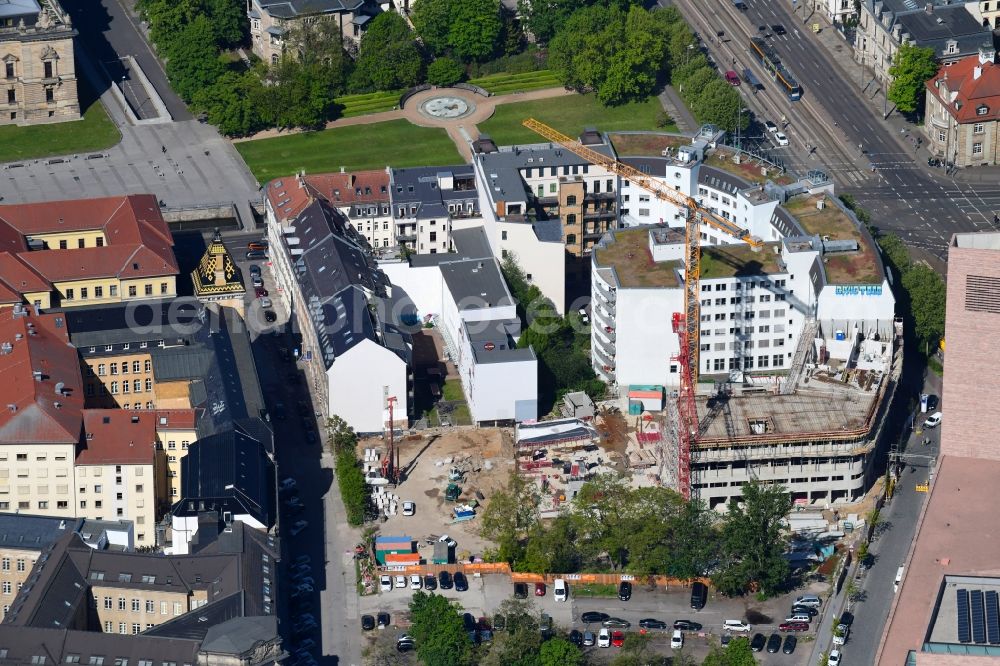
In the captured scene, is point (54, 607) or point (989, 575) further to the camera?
point (54, 607)

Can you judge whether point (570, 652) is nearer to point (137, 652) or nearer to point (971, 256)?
point (137, 652)

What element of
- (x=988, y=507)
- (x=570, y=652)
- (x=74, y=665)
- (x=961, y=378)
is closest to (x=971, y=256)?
(x=961, y=378)

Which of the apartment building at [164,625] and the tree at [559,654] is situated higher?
the apartment building at [164,625]

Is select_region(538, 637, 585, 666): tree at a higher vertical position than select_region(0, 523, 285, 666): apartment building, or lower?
lower

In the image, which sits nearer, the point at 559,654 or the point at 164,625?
the point at 164,625

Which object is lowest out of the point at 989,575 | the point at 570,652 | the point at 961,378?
the point at 570,652

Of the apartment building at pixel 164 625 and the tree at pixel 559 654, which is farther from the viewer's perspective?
the tree at pixel 559 654

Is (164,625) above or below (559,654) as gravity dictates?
above

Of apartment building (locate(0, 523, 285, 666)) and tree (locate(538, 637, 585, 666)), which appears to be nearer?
apartment building (locate(0, 523, 285, 666))
